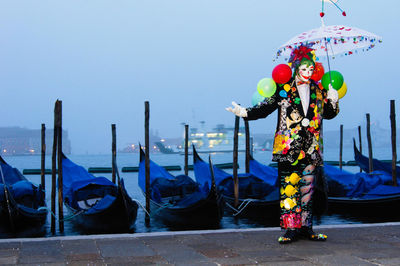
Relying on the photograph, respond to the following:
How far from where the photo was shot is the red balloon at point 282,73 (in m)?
3.98

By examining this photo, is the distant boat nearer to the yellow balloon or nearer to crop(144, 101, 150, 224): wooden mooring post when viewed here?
crop(144, 101, 150, 224): wooden mooring post

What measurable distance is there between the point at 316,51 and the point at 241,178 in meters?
6.36

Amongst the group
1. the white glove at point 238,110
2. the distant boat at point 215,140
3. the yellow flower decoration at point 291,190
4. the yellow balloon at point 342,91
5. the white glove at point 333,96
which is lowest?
the distant boat at point 215,140

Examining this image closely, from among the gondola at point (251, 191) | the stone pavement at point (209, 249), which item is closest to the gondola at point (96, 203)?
the gondola at point (251, 191)

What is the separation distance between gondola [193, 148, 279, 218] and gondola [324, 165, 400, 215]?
1.31 meters

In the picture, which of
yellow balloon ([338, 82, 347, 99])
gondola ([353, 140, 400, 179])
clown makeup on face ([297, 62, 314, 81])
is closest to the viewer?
clown makeup on face ([297, 62, 314, 81])

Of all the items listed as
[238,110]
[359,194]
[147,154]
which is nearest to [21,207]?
[147,154]

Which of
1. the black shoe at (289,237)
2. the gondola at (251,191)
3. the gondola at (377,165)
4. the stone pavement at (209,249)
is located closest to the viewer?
the stone pavement at (209,249)

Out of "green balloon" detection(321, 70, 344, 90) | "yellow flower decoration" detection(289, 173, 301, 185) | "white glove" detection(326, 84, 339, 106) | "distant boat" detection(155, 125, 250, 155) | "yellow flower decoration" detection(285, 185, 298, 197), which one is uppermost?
"green balloon" detection(321, 70, 344, 90)

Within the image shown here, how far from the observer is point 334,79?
13.5 ft

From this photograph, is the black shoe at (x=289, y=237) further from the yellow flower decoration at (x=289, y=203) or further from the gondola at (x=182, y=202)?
the gondola at (x=182, y=202)

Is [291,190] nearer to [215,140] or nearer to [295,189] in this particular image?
[295,189]

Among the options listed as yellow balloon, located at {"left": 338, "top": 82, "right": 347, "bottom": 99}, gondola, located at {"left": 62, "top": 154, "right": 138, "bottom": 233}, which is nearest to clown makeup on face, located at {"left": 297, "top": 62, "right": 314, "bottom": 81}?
yellow balloon, located at {"left": 338, "top": 82, "right": 347, "bottom": 99}

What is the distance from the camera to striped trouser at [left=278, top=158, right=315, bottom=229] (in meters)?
3.98
